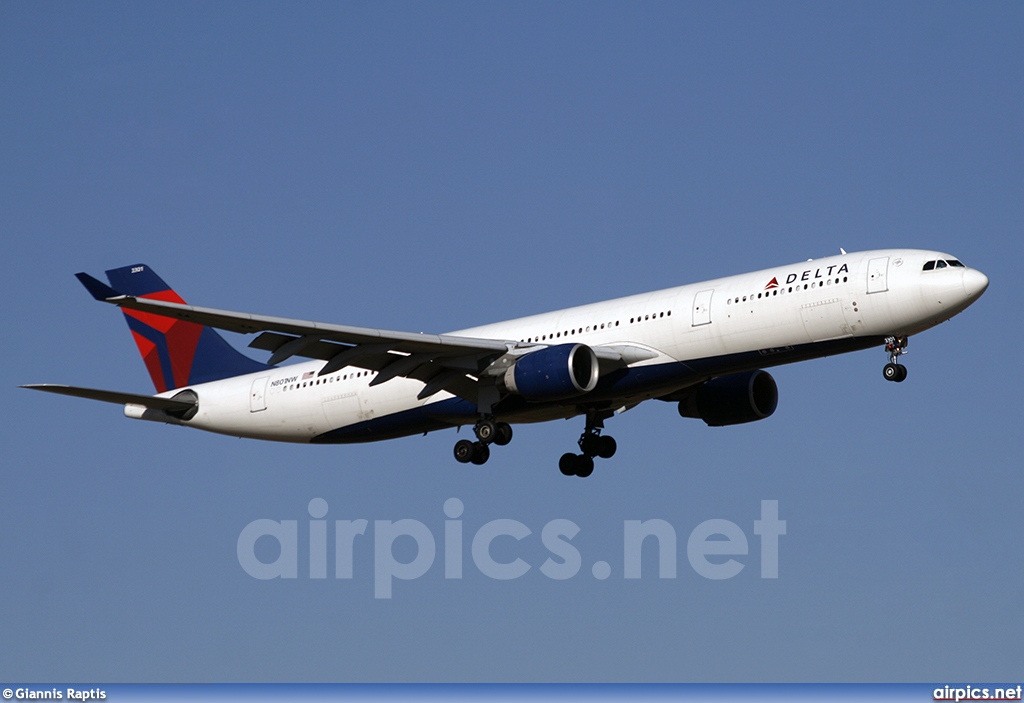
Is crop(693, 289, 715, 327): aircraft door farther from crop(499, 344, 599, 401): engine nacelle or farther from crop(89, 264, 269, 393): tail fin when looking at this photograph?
crop(89, 264, 269, 393): tail fin

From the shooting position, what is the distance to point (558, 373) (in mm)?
37469

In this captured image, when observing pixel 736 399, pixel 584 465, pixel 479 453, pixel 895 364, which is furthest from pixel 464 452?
pixel 895 364

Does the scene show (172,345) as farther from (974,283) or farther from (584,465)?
(974,283)

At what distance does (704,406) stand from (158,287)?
64.7 feet

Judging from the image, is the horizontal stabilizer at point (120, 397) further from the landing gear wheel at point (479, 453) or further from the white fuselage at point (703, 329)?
the landing gear wheel at point (479, 453)

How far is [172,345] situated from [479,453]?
527 inches

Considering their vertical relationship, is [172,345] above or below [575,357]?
above

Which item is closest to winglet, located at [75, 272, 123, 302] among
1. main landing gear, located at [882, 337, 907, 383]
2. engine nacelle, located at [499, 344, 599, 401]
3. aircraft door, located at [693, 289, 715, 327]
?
engine nacelle, located at [499, 344, 599, 401]

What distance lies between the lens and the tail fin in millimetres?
48219

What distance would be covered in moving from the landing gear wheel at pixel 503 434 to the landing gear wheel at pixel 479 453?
784 mm

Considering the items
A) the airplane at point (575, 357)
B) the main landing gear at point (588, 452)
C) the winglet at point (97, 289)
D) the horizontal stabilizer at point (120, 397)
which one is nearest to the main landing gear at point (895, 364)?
the airplane at point (575, 357)

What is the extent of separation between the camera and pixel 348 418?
43.2 m

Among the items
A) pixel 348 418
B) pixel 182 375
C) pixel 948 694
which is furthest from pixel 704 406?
pixel 182 375

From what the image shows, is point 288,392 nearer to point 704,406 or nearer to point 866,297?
Result: point 704,406
